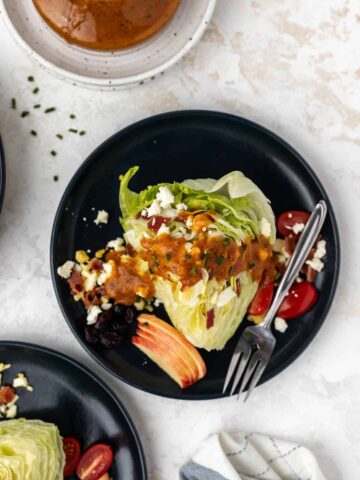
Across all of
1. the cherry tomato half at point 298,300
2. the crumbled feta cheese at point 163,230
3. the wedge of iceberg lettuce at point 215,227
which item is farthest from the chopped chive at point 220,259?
the cherry tomato half at point 298,300

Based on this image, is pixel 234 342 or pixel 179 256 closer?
pixel 179 256

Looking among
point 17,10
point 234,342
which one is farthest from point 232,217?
point 17,10

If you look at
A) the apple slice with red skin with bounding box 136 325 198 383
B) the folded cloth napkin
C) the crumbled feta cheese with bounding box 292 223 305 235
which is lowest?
the folded cloth napkin

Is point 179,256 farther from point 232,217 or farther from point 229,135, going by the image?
point 229,135

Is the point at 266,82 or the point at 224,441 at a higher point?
the point at 266,82

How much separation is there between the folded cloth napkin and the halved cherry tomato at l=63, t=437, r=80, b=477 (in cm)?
34

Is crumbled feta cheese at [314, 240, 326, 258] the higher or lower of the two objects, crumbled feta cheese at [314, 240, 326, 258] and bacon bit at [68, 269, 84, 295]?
the higher

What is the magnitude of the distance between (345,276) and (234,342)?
16.7 inches

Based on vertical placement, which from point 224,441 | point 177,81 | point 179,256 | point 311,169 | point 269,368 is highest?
point 177,81

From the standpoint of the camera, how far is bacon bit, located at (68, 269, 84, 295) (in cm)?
225

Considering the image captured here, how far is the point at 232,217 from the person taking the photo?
2221 mm

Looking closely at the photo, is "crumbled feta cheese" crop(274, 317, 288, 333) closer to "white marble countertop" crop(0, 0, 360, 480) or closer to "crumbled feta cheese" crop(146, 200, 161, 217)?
"white marble countertop" crop(0, 0, 360, 480)

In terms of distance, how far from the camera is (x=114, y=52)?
2219mm

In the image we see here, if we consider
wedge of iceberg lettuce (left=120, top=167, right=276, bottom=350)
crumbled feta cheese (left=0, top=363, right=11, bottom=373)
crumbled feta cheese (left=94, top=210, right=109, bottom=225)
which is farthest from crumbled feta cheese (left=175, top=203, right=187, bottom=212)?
crumbled feta cheese (left=0, top=363, right=11, bottom=373)
